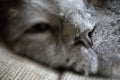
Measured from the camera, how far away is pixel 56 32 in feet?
2.61

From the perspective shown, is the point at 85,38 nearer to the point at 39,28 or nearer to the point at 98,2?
the point at 98,2

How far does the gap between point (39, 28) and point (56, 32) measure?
0.30 ft

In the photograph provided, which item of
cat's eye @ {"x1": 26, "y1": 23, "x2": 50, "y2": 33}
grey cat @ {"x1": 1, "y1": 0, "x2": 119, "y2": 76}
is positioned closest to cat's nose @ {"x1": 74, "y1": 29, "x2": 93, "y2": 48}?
grey cat @ {"x1": 1, "y1": 0, "x2": 119, "y2": 76}

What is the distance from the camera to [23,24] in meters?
0.85

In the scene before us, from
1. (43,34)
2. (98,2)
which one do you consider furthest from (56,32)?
(98,2)

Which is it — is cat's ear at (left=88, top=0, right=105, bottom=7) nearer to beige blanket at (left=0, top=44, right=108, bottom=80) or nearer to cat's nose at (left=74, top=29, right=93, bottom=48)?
cat's nose at (left=74, top=29, right=93, bottom=48)

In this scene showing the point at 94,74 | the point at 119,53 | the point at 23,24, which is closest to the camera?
the point at 119,53

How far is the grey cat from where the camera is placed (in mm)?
653

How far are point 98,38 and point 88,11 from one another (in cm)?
7

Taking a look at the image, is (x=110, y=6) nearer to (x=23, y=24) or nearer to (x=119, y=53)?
(x=119, y=53)

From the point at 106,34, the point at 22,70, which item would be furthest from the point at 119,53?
the point at 22,70

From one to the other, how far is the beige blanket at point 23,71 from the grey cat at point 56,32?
0.04 m

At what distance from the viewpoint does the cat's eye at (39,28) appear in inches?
33.6

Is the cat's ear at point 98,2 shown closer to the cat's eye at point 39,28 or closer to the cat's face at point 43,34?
the cat's face at point 43,34
